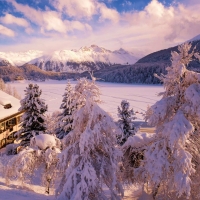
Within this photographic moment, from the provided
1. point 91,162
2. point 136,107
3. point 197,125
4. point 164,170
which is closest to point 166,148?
point 164,170

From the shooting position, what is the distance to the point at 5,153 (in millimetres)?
30516

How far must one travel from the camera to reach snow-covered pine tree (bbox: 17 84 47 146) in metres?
25.2

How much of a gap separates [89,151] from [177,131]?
4400mm

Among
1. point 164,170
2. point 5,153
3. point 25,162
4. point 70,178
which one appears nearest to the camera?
point 70,178

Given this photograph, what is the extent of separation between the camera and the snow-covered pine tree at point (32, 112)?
82.8ft

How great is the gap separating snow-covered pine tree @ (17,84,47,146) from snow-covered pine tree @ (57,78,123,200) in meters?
14.5

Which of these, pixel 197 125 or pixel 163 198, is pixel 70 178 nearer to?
pixel 163 198

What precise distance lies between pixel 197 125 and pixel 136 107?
186ft

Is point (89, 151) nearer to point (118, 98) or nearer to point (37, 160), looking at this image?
point (37, 160)

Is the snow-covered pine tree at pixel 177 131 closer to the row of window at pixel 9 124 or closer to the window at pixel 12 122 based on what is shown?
the row of window at pixel 9 124

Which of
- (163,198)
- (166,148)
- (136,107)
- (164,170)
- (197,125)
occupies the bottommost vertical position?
(136,107)

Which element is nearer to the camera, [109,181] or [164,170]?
[109,181]

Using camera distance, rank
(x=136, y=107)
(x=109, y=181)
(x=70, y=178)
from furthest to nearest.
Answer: (x=136, y=107)
(x=109, y=181)
(x=70, y=178)

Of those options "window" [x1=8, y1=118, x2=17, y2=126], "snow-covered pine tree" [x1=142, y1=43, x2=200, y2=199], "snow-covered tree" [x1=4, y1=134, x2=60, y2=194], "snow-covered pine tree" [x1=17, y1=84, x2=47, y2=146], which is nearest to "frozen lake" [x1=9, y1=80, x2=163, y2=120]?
"window" [x1=8, y1=118, x2=17, y2=126]
